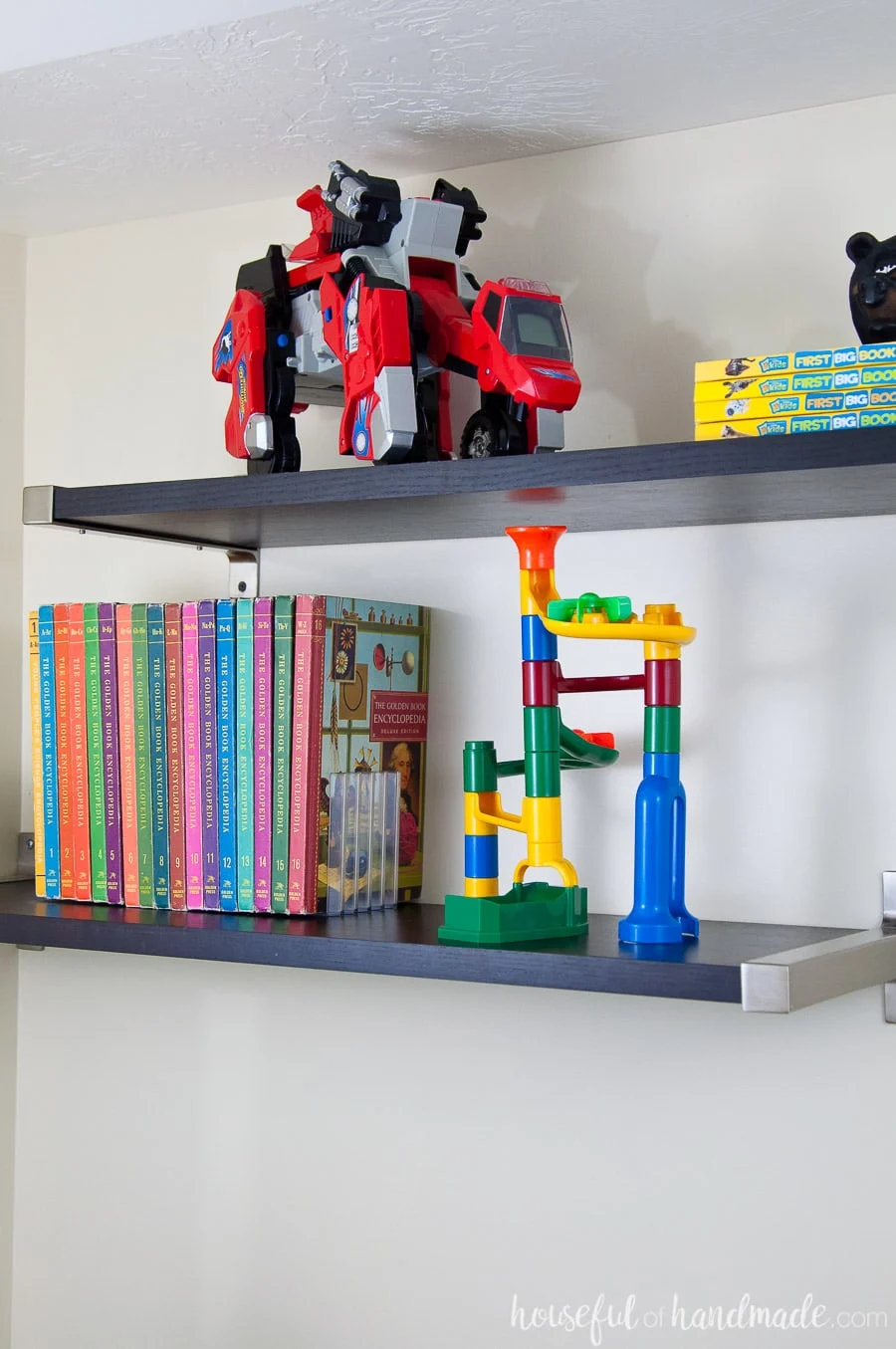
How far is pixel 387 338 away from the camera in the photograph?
3.17 ft

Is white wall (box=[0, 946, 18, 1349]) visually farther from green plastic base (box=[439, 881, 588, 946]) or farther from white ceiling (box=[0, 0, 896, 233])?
white ceiling (box=[0, 0, 896, 233])

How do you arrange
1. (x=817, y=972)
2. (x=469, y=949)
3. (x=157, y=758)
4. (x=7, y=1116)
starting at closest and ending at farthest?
1. (x=817, y=972)
2. (x=469, y=949)
3. (x=157, y=758)
4. (x=7, y=1116)

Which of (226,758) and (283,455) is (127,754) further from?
(283,455)

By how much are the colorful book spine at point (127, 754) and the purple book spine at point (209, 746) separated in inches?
2.7

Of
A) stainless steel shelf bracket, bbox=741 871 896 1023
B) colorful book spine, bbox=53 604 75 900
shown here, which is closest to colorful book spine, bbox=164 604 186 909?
colorful book spine, bbox=53 604 75 900

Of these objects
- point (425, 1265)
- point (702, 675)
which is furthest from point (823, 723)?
point (425, 1265)

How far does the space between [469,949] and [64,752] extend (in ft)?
1.45

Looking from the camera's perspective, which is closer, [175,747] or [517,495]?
[517,495]

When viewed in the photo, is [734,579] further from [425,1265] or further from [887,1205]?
[425,1265]

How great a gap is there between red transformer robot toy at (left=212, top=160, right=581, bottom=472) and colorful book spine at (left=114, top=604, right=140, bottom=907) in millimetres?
173

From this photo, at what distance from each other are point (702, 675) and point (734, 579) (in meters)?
0.08

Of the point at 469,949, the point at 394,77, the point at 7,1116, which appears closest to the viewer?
the point at 469,949
